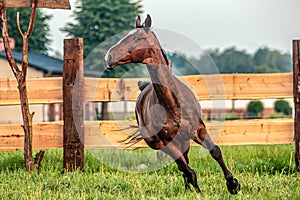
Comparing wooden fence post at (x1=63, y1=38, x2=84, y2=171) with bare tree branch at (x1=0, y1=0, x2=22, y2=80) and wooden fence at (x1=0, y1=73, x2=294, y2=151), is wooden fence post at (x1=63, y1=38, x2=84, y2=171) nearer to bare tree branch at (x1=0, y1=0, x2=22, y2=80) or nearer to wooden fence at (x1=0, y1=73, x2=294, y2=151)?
wooden fence at (x1=0, y1=73, x2=294, y2=151)

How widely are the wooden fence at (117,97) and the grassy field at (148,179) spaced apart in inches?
9.6

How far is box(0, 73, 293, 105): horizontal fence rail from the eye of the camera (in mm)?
9625

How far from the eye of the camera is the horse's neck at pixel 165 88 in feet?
21.4

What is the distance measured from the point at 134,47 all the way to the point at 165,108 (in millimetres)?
724

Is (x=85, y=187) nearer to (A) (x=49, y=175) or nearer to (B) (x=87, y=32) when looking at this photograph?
(A) (x=49, y=175)

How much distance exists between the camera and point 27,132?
9.00m

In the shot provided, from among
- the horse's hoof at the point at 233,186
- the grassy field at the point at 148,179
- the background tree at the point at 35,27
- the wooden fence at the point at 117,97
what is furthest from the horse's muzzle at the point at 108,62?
the background tree at the point at 35,27

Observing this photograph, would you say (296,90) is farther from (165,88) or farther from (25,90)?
(25,90)

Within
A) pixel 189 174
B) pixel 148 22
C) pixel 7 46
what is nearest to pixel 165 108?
pixel 189 174

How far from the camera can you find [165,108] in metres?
6.64

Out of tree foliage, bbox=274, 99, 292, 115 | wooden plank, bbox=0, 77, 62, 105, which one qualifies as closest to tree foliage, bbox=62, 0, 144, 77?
tree foliage, bbox=274, 99, 292, 115

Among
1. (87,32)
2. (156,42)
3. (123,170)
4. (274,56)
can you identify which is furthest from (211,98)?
(274,56)

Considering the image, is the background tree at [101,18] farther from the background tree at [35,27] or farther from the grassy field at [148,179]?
the grassy field at [148,179]

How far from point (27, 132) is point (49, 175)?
0.80 metres
